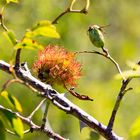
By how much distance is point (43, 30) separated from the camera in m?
1.48

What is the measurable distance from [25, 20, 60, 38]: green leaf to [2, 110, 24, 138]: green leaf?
7.9 inches

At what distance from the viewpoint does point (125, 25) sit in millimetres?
8555

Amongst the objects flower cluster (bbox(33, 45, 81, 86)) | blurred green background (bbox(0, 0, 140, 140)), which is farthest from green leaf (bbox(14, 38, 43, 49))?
blurred green background (bbox(0, 0, 140, 140))

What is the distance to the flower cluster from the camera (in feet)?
6.05

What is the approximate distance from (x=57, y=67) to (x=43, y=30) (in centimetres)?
41

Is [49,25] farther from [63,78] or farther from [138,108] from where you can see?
[138,108]

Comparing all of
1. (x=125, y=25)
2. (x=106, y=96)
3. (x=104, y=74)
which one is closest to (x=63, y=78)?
(x=106, y=96)

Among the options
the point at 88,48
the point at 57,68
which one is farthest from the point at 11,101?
the point at 88,48

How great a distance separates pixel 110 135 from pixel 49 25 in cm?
38

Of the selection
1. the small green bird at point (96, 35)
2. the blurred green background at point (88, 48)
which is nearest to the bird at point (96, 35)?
the small green bird at point (96, 35)

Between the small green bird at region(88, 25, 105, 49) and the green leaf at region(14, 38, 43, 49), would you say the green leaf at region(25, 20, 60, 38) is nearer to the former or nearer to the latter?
the green leaf at region(14, 38, 43, 49)

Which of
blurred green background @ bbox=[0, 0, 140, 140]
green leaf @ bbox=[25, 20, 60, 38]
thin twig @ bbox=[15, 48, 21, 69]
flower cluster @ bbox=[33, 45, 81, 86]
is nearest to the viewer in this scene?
green leaf @ bbox=[25, 20, 60, 38]

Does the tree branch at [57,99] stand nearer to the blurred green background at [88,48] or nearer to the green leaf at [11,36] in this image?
the green leaf at [11,36]

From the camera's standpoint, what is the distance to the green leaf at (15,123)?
149 centimetres
